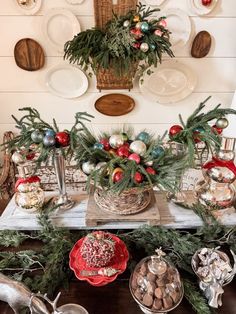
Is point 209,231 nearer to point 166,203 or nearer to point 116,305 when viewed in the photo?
point 166,203

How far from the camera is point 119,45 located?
1.15 meters

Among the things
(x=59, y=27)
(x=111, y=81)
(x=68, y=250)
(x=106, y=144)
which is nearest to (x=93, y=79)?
(x=111, y=81)

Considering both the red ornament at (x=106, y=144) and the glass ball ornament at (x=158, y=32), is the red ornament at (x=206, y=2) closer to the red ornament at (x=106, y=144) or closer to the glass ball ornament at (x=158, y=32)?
the glass ball ornament at (x=158, y=32)

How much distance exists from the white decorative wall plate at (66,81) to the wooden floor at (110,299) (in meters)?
1.11

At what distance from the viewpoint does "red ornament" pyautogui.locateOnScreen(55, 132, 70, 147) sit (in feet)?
2.59

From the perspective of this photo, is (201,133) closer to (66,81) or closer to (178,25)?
(178,25)

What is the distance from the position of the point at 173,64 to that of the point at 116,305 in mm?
1266

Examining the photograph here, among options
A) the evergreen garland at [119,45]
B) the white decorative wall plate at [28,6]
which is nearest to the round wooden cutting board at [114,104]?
the evergreen garland at [119,45]

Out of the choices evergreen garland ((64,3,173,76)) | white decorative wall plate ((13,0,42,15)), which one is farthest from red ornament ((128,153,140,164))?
white decorative wall plate ((13,0,42,15))

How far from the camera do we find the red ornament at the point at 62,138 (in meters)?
0.79

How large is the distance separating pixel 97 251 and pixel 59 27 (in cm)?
120

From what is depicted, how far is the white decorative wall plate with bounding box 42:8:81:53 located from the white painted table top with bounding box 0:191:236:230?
94 centimetres

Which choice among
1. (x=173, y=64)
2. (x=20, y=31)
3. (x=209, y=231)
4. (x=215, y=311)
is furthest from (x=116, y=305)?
(x=20, y=31)

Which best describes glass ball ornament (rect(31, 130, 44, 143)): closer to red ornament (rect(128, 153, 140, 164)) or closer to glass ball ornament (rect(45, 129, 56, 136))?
glass ball ornament (rect(45, 129, 56, 136))
